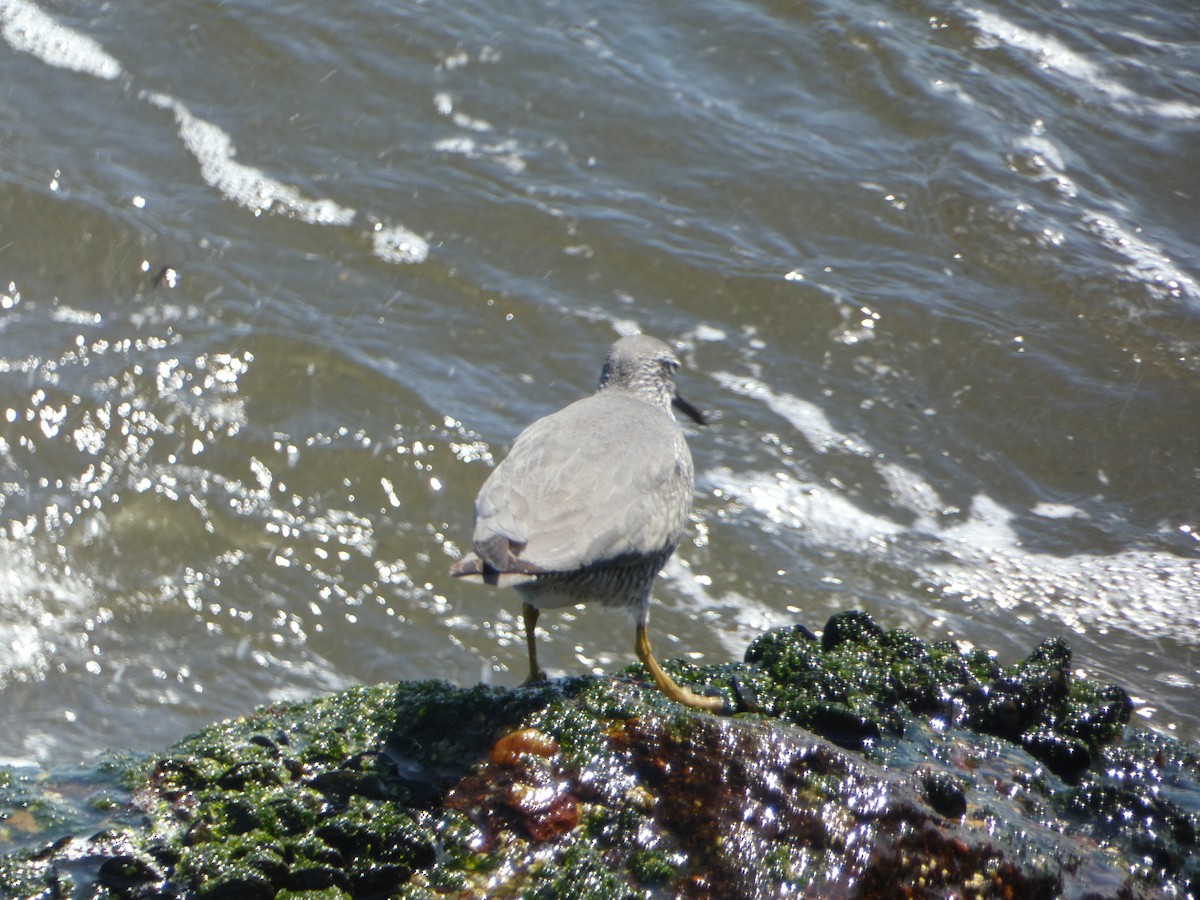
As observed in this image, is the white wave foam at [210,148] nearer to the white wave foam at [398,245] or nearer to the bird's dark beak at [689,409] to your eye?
the white wave foam at [398,245]

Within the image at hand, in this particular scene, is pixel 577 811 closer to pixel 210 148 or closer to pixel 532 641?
pixel 532 641

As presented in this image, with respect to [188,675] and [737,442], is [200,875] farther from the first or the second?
[737,442]

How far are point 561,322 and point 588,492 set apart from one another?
376cm

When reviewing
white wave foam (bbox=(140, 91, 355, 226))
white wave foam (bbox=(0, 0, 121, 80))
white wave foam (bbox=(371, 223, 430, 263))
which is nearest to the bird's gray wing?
white wave foam (bbox=(371, 223, 430, 263))

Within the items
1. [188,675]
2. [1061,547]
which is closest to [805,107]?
[1061,547]

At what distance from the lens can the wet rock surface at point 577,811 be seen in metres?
2.56

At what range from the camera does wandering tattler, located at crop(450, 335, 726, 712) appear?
3314mm

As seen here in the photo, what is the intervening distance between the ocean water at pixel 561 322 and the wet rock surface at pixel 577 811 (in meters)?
2.03

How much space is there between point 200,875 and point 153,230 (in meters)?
5.47

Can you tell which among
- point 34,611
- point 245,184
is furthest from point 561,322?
point 34,611

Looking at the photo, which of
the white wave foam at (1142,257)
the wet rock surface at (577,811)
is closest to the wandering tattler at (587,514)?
the wet rock surface at (577,811)

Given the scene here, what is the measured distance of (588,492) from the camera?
3688mm

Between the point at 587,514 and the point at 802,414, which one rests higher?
the point at 587,514

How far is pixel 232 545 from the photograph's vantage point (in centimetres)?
564
